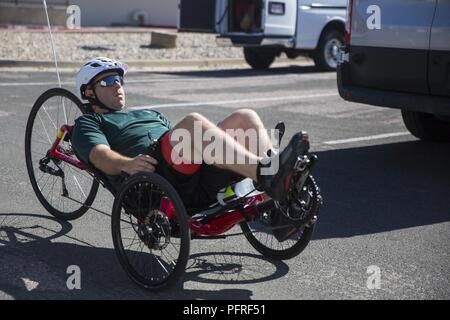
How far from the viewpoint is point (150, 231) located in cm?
433

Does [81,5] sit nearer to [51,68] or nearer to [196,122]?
[51,68]

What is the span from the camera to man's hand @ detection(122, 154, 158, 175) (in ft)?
14.3

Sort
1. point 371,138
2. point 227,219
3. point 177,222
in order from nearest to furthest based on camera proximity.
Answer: point 177,222 → point 227,219 → point 371,138

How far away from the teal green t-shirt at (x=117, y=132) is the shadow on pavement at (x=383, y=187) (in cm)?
126

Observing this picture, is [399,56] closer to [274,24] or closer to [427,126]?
[427,126]

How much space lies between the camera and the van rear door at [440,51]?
6.62 meters

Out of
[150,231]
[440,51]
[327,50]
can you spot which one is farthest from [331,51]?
[150,231]

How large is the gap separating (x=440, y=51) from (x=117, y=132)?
3.09 meters

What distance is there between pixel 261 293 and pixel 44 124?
2.42 metres

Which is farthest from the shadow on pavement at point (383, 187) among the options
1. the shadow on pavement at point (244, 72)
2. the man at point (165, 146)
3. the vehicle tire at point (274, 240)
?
the shadow on pavement at point (244, 72)

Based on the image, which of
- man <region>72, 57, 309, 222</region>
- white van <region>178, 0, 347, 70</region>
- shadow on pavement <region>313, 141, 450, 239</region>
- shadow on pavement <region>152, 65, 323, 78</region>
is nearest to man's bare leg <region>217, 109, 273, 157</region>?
man <region>72, 57, 309, 222</region>

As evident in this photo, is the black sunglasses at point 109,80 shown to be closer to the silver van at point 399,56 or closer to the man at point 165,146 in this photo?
the man at point 165,146

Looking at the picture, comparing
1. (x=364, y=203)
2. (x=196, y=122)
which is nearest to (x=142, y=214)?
(x=196, y=122)

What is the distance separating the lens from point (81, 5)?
23.0 meters
